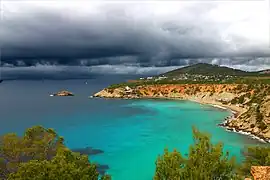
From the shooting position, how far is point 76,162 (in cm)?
2888

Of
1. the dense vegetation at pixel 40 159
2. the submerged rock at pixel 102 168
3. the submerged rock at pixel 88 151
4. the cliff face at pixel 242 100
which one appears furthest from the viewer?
the cliff face at pixel 242 100

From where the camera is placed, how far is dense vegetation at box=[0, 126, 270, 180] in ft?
72.0

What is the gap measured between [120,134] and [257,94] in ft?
258

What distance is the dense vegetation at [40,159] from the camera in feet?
70.6

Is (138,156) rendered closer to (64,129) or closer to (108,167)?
(108,167)

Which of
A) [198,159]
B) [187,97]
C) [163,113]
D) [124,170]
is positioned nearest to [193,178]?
[198,159]

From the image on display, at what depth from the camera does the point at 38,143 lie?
35.8m

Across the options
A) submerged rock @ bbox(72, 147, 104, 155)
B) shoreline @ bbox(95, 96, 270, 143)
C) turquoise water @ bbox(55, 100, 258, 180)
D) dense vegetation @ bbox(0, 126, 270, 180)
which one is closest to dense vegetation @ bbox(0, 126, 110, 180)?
dense vegetation @ bbox(0, 126, 270, 180)

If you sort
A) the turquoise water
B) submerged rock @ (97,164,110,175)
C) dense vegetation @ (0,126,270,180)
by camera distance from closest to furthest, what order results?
dense vegetation @ (0,126,270,180), submerged rock @ (97,164,110,175), the turquoise water

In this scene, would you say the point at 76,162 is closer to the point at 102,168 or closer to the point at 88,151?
the point at 102,168

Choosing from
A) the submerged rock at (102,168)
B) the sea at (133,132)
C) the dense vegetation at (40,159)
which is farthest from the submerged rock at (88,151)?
the dense vegetation at (40,159)

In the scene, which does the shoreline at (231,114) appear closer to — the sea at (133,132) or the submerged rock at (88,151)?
the sea at (133,132)

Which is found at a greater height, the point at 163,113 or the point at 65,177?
the point at 65,177

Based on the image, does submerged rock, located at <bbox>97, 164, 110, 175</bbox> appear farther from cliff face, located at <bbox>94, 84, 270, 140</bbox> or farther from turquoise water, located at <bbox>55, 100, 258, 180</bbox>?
cliff face, located at <bbox>94, 84, 270, 140</bbox>
